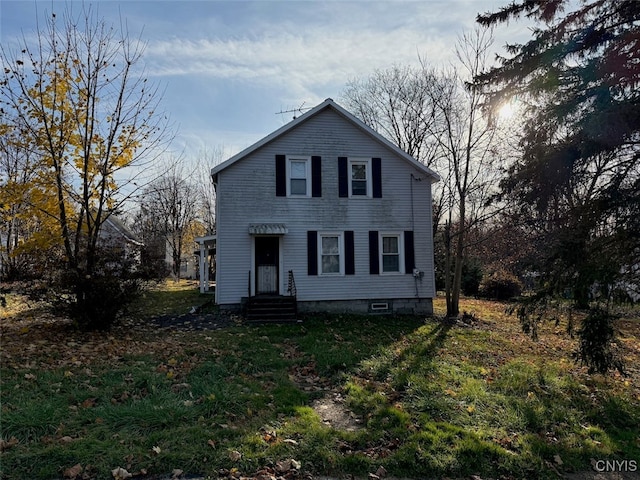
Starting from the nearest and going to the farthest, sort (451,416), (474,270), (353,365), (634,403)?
(451,416), (634,403), (353,365), (474,270)

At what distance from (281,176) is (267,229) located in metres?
2.05

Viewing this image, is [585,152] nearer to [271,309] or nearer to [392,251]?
[392,251]

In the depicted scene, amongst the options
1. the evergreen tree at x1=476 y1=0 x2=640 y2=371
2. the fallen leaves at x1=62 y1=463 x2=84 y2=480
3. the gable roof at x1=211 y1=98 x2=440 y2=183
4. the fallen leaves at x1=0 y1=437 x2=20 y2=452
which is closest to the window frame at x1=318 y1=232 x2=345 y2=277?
the gable roof at x1=211 y1=98 x2=440 y2=183

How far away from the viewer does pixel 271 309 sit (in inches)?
496

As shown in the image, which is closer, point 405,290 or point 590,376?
point 590,376

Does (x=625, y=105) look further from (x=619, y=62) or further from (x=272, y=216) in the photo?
(x=272, y=216)

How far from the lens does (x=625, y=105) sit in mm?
5773

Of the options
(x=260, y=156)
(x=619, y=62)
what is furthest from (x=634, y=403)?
(x=260, y=156)

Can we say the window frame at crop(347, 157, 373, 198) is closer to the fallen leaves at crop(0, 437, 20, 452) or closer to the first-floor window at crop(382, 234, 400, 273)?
the first-floor window at crop(382, 234, 400, 273)

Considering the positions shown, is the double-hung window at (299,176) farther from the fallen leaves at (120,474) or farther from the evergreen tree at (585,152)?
the fallen leaves at (120,474)

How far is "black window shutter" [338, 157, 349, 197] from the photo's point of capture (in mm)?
14172

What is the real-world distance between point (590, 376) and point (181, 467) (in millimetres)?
8057

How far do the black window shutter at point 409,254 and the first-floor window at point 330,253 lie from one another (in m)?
2.51

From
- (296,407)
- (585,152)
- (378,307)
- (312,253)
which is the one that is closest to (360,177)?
(312,253)
